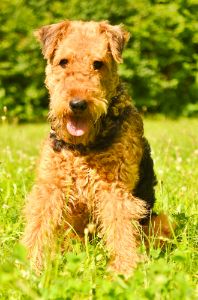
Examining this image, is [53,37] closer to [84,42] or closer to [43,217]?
[84,42]

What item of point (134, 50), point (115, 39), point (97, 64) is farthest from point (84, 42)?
point (134, 50)

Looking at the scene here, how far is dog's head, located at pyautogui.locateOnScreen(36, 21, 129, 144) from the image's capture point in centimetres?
321

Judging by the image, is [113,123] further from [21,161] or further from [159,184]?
[21,161]

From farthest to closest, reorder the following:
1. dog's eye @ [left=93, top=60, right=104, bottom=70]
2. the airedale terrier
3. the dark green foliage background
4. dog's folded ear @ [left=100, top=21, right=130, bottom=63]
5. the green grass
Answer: the dark green foliage background < dog's folded ear @ [left=100, top=21, right=130, bottom=63] < dog's eye @ [left=93, top=60, right=104, bottom=70] < the airedale terrier < the green grass

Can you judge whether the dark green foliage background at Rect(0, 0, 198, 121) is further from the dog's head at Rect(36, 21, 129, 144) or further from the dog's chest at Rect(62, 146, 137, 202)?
the dog's chest at Rect(62, 146, 137, 202)

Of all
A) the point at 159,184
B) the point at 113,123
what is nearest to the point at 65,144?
the point at 113,123

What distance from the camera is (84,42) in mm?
3361

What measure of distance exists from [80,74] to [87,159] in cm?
48

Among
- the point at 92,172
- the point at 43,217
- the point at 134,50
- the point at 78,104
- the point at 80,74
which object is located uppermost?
the point at 80,74

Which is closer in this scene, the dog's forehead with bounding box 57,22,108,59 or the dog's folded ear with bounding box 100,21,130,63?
the dog's forehead with bounding box 57,22,108,59

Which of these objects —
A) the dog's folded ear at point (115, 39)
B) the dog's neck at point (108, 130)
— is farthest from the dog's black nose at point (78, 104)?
the dog's folded ear at point (115, 39)

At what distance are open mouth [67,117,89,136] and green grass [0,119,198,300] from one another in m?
0.63

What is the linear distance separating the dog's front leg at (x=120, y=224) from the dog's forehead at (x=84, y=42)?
77cm

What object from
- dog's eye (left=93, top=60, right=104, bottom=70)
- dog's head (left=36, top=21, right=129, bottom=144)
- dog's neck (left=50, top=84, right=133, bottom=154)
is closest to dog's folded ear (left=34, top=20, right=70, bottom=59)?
dog's head (left=36, top=21, right=129, bottom=144)
